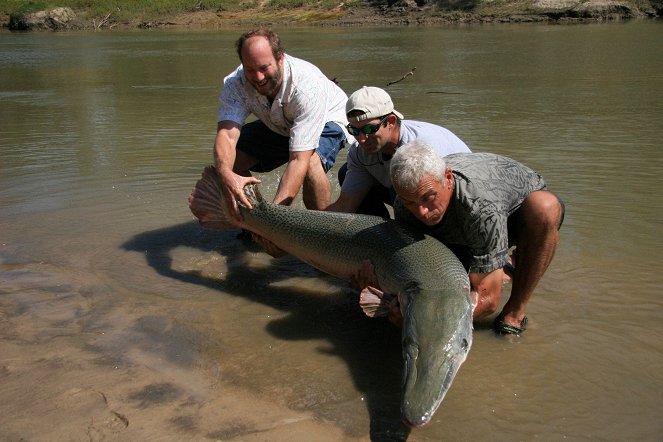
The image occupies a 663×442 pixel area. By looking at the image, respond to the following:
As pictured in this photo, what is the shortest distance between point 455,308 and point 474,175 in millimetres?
690

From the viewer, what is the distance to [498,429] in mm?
3049

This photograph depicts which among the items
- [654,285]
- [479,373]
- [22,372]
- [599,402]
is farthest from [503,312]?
[22,372]

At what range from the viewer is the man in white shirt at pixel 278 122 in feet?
15.5

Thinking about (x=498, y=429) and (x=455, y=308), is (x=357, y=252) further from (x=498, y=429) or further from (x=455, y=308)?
(x=498, y=429)

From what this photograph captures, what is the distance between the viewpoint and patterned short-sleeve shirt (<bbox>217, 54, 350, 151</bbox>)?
4859mm

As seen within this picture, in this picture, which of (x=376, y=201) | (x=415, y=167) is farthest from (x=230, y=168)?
(x=415, y=167)

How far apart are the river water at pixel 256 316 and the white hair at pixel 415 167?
3.19ft

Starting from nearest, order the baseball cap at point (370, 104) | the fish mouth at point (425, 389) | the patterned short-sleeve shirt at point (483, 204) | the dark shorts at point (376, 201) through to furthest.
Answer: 1. the fish mouth at point (425, 389)
2. the patterned short-sleeve shirt at point (483, 204)
3. the baseball cap at point (370, 104)
4. the dark shorts at point (376, 201)

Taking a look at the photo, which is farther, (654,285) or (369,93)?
(654,285)

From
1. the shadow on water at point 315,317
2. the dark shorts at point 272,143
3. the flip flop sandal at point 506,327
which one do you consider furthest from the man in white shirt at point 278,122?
the flip flop sandal at point 506,327

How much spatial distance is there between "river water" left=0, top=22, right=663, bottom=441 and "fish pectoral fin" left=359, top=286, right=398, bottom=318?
0.76 feet

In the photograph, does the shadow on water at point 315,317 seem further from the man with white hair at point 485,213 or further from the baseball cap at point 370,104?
the baseball cap at point 370,104

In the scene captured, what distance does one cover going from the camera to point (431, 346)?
3135mm

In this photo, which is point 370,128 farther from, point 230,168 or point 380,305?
point 230,168
